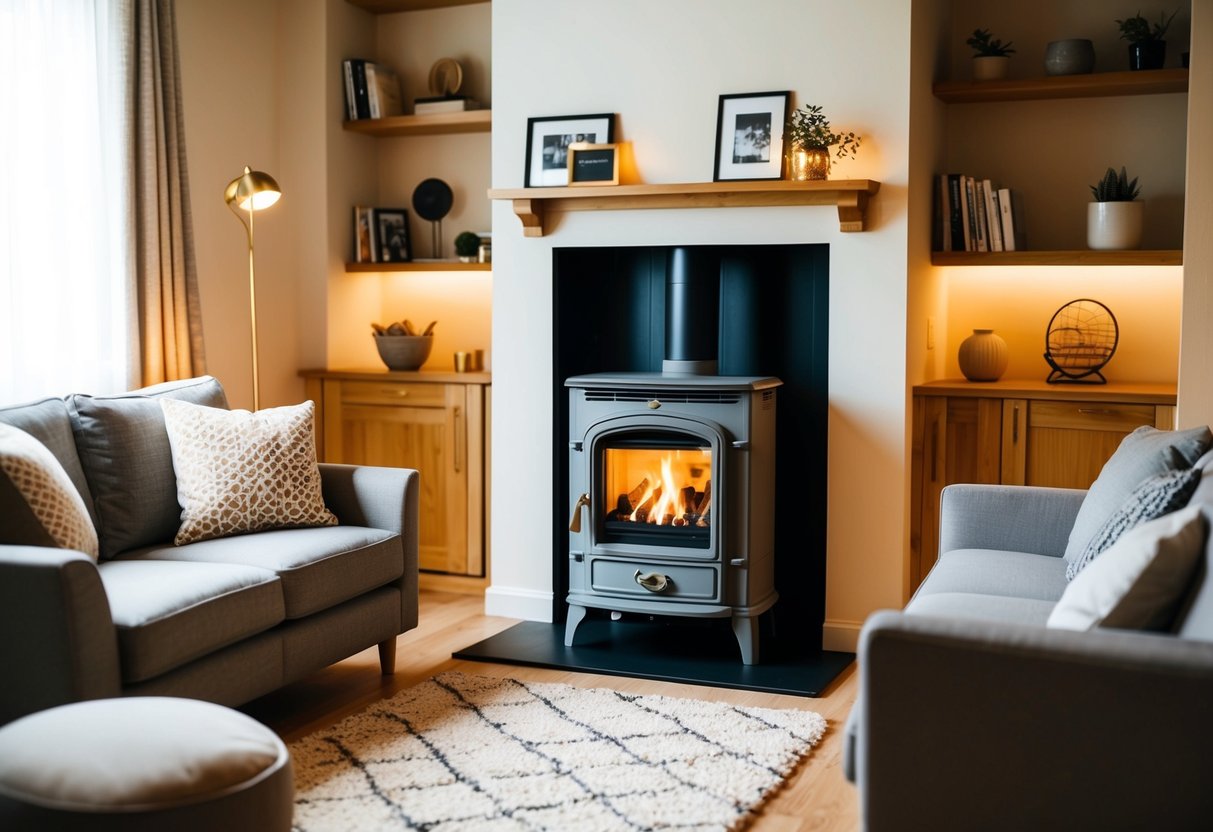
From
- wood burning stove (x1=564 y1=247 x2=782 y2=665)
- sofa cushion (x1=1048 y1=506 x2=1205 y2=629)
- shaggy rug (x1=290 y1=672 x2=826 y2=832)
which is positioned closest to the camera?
sofa cushion (x1=1048 y1=506 x2=1205 y2=629)

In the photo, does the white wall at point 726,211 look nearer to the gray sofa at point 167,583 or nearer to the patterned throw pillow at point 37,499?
the gray sofa at point 167,583

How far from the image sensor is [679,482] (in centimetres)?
405

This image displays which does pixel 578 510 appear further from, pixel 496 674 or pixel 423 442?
pixel 423 442

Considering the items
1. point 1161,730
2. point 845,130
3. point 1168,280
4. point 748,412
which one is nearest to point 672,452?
point 748,412

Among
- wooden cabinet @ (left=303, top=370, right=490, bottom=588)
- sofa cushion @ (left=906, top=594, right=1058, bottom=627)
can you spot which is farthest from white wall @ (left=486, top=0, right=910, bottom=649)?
sofa cushion @ (left=906, top=594, right=1058, bottom=627)

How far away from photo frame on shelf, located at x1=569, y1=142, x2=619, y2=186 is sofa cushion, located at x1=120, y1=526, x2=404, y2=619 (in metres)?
1.42

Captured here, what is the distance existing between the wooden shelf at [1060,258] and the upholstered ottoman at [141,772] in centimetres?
304

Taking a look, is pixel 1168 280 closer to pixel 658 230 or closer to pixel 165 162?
pixel 658 230

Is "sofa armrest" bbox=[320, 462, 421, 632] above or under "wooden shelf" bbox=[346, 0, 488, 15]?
under

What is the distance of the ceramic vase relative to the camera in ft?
14.4

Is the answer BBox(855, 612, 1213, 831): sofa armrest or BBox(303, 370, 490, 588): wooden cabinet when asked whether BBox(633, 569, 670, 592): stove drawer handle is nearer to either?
BBox(303, 370, 490, 588): wooden cabinet

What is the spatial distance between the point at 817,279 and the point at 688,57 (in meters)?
0.88

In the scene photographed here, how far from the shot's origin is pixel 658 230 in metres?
4.25

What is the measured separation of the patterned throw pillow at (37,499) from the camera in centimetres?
285
